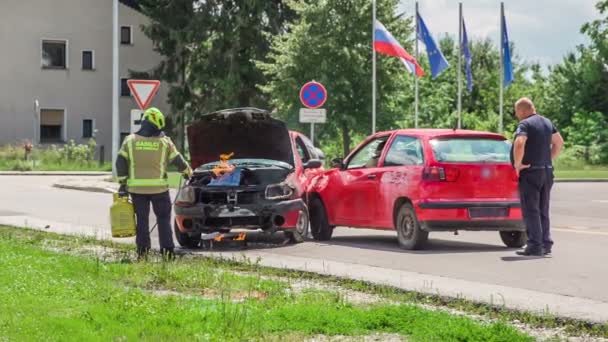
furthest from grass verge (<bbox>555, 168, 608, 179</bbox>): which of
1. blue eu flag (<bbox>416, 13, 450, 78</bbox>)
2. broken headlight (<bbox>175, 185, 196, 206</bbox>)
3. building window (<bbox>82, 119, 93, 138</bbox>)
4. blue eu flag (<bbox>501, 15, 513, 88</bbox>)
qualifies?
broken headlight (<bbox>175, 185, 196, 206</bbox>)

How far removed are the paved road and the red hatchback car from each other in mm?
357

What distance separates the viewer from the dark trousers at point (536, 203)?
1417 centimetres

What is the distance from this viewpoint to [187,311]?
8.62m

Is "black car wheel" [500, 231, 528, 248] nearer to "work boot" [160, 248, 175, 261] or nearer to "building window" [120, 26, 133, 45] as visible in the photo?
"work boot" [160, 248, 175, 261]

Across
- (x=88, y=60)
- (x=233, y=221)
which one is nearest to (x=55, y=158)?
(x=88, y=60)

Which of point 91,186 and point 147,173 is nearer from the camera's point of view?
point 147,173

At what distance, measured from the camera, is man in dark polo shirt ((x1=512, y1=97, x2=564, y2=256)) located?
14180mm

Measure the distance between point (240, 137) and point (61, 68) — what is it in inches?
1766

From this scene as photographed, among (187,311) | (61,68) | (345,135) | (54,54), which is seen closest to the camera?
(187,311)

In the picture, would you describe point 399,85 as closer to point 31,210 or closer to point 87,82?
point 87,82

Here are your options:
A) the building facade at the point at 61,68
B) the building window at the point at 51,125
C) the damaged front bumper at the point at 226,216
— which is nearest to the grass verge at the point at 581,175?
the building facade at the point at 61,68

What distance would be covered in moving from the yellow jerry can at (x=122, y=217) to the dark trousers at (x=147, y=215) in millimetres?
206

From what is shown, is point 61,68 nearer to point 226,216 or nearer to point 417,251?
point 226,216

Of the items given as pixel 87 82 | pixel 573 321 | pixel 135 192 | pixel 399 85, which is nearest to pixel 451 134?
pixel 135 192
